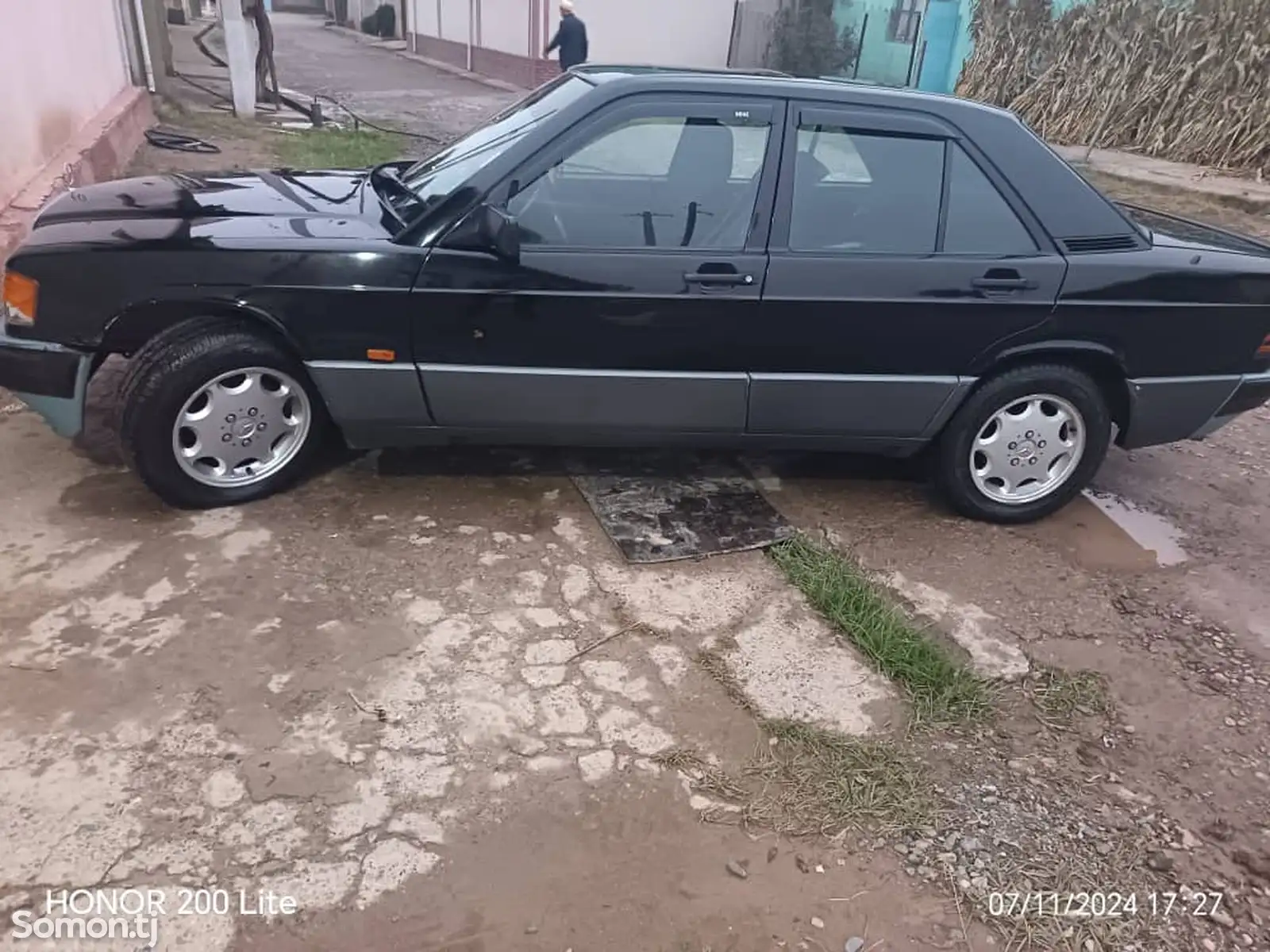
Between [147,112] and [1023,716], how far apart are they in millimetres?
10938

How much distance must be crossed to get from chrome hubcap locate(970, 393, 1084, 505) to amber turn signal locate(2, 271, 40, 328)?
3644 mm

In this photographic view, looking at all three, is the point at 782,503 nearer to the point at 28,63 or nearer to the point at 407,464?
the point at 407,464

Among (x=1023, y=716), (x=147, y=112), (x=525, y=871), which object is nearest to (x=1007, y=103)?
(x=147, y=112)

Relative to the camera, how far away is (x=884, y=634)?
11.2 ft

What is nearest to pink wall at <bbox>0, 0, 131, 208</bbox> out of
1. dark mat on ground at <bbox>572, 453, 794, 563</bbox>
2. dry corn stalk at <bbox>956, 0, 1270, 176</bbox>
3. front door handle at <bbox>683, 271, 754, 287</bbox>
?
dark mat on ground at <bbox>572, 453, 794, 563</bbox>

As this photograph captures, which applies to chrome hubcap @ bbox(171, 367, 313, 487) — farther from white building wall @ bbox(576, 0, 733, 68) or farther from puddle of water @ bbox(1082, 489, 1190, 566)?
white building wall @ bbox(576, 0, 733, 68)

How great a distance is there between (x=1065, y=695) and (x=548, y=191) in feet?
8.27

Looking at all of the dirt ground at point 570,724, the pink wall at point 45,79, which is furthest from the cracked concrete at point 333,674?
the pink wall at point 45,79

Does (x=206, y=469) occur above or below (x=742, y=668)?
above

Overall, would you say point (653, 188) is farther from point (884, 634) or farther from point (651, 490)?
point (884, 634)

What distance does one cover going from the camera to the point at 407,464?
4258 millimetres

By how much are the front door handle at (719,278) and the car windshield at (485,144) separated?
32.1 inches

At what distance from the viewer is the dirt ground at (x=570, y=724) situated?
7.88ft

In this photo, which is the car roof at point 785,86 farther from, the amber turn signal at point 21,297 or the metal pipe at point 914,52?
the metal pipe at point 914,52
